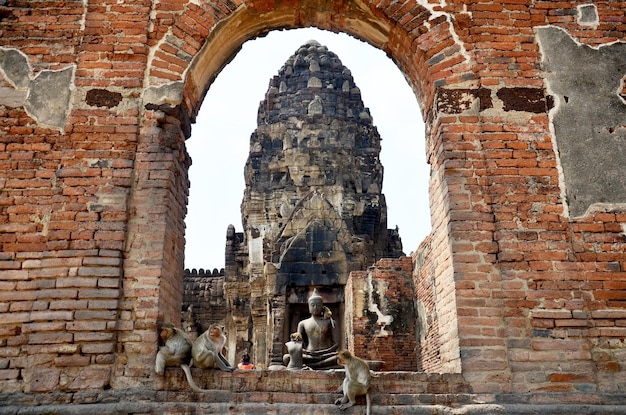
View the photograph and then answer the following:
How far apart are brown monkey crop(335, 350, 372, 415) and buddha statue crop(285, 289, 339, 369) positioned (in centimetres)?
289

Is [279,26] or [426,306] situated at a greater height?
[279,26]

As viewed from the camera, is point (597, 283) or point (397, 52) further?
point (397, 52)

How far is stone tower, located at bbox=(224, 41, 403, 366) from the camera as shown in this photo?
16.1 meters

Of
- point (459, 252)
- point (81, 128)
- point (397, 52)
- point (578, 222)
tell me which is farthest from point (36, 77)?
point (578, 222)

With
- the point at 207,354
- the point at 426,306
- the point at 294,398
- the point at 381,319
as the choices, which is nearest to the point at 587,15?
the point at 294,398

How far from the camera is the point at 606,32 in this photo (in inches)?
225

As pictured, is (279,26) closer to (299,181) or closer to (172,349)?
(172,349)

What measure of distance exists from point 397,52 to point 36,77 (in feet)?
11.9

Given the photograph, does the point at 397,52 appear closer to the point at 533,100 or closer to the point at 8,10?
the point at 533,100

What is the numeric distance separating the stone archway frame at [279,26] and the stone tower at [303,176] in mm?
8136

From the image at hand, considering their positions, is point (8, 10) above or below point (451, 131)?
above

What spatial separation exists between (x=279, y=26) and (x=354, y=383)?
155 inches

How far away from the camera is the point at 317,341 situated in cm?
794

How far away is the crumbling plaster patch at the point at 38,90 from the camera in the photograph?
536cm
